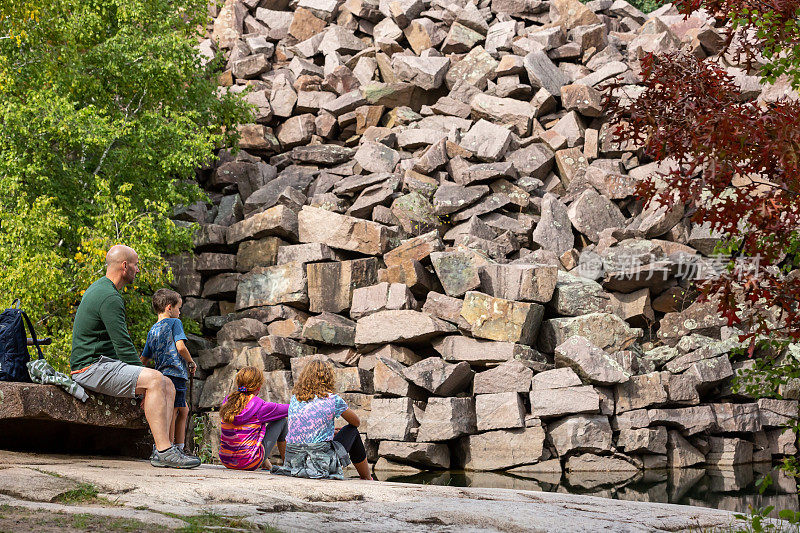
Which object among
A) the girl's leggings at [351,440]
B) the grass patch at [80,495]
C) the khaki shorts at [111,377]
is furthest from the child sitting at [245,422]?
the grass patch at [80,495]

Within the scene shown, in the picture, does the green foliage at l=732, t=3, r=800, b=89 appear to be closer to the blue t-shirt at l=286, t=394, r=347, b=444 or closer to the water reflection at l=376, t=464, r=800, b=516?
the blue t-shirt at l=286, t=394, r=347, b=444

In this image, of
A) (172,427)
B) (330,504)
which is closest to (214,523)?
(330,504)

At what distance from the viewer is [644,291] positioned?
710 inches

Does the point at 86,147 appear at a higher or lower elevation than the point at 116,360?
higher

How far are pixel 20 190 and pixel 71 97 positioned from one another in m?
2.87

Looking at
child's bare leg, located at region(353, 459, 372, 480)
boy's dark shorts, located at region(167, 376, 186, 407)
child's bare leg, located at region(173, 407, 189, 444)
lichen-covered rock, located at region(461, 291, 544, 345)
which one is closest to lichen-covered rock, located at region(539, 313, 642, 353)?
lichen-covered rock, located at region(461, 291, 544, 345)

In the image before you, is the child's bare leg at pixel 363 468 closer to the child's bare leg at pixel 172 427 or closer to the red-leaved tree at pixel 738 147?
the child's bare leg at pixel 172 427

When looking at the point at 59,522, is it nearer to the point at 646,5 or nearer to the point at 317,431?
the point at 317,431

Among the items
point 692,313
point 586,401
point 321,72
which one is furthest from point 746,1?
point 321,72

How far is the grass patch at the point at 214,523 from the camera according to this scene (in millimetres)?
4816

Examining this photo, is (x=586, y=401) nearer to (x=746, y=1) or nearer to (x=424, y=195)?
(x=424, y=195)

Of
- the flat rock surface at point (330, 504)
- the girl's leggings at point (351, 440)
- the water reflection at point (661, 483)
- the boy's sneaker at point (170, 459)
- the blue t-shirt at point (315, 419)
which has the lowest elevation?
the water reflection at point (661, 483)

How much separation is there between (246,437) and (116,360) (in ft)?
5.67

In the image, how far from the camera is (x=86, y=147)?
17156mm
